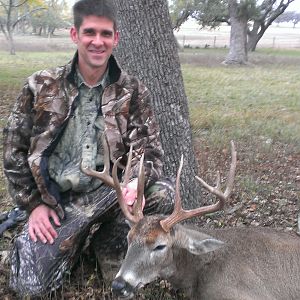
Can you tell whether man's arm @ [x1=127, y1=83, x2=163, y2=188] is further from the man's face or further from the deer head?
the deer head

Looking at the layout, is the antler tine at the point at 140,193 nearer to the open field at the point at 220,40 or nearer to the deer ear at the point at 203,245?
the deer ear at the point at 203,245

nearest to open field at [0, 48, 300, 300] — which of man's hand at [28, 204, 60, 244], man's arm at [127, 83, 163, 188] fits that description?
man's hand at [28, 204, 60, 244]

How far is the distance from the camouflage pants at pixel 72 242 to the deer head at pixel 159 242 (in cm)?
51

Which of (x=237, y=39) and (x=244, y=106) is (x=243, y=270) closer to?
(x=244, y=106)

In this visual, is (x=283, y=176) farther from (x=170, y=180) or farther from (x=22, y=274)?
(x=22, y=274)

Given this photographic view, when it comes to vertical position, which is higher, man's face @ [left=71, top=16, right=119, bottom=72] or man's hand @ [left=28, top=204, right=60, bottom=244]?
man's face @ [left=71, top=16, right=119, bottom=72]

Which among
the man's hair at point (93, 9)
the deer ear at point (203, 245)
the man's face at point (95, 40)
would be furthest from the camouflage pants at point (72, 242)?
the man's hair at point (93, 9)

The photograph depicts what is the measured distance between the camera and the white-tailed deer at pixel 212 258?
12.1 ft

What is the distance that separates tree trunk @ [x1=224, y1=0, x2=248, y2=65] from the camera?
29203mm

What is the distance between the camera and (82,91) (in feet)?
14.0

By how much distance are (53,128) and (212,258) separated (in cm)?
155

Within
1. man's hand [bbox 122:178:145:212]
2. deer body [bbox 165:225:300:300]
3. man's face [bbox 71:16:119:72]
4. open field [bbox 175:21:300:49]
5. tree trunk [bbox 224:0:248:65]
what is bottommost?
open field [bbox 175:21:300:49]

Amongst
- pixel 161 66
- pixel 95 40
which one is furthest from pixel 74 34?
pixel 161 66

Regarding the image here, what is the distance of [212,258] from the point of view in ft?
13.7
